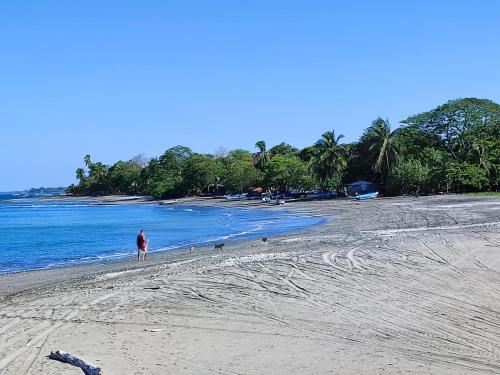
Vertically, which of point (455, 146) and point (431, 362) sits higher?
point (455, 146)

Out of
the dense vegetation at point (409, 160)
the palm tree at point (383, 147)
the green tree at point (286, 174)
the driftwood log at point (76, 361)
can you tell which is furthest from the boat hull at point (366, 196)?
the driftwood log at point (76, 361)

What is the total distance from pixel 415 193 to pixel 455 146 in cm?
1160

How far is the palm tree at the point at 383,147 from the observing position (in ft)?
242

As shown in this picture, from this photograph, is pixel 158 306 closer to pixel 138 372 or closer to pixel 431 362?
pixel 138 372

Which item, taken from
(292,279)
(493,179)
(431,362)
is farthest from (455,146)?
(431,362)

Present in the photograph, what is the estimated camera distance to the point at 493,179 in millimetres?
66375

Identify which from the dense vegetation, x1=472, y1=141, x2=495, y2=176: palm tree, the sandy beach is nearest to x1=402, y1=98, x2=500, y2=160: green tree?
the dense vegetation

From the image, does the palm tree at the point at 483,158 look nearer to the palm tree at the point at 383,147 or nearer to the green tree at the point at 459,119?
the green tree at the point at 459,119

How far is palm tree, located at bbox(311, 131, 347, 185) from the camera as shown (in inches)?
3236

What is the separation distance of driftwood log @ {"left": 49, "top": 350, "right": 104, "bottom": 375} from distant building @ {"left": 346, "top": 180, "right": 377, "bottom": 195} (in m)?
71.0

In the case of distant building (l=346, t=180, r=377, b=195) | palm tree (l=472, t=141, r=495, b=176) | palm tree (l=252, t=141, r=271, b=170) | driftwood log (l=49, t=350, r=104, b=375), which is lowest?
driftwood log (l=49, t=350, r=104, b=375)

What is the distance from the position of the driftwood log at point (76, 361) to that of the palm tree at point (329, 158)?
75905mm

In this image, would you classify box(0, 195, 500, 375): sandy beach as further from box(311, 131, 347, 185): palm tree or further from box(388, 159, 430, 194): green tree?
box(311, 131, 347, 185): palm tree

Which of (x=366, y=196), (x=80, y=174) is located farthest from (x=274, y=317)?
(x=80, y=174)
